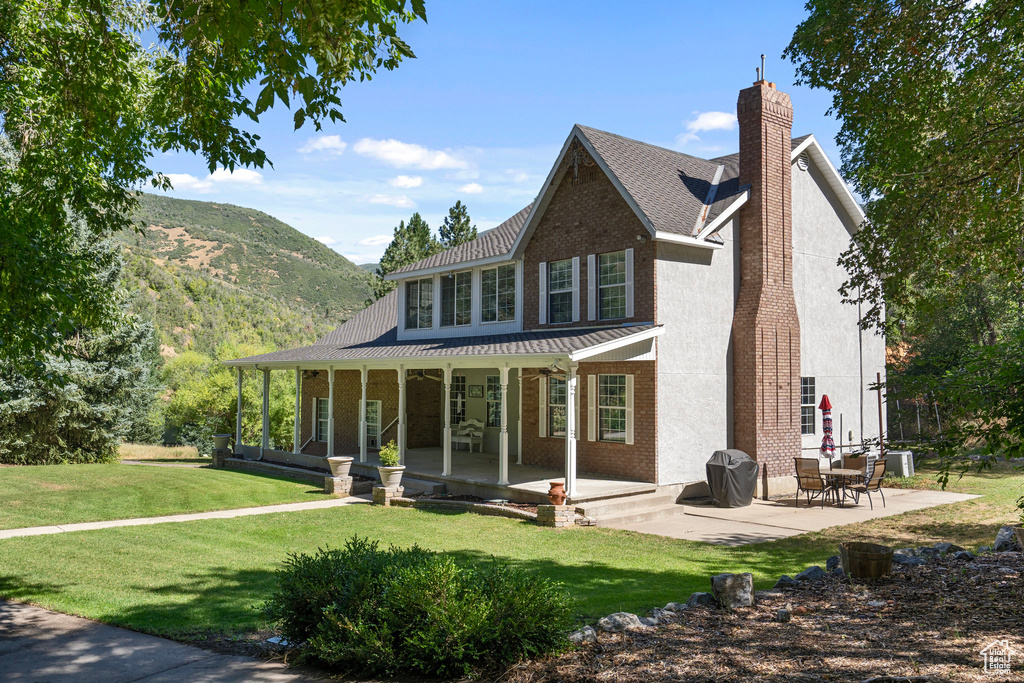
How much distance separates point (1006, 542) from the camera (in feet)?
30.7

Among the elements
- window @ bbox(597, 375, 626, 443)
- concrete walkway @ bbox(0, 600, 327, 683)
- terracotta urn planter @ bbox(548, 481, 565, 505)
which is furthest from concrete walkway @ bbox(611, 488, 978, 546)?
concrete walkway @ bbox(0, 600, 327, 683)

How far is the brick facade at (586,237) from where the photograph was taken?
16411 mm

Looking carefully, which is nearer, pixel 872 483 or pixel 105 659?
pixel 105 659

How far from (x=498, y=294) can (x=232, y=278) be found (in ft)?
188

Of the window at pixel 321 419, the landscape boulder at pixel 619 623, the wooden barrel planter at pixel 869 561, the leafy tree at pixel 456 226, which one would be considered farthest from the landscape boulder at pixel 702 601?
the leafy tree at pixel 456 226

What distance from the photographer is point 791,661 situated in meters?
5.23

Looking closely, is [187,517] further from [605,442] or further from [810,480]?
[810,480]

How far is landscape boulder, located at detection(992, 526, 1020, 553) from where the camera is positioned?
9.20 meters

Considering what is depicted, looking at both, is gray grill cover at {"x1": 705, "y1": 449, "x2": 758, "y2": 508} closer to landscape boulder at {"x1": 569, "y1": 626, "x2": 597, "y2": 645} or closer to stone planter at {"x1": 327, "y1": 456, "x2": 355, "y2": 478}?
stone planter at {"x1": 327, "y1": 456, "x2": 355, "y2": 478}

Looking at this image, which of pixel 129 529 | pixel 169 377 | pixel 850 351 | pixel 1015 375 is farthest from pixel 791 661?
pixel 169 377

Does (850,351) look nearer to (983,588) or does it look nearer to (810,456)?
(810,456)

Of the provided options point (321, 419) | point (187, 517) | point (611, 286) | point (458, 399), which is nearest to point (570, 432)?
point (611, 286)

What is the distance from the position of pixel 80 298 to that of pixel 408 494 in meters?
8.96

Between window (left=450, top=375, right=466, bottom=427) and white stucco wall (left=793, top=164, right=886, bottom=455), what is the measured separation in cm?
991
